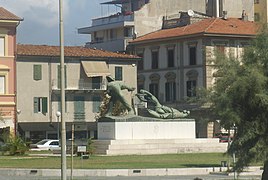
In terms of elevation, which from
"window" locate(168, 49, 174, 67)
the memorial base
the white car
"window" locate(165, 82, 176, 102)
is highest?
"window" locate(168, 49, 174, 67)

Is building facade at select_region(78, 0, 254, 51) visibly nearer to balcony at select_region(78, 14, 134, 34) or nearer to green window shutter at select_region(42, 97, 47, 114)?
balcony at select_region(78, 14, 134, 34)

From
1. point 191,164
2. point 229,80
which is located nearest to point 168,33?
point 191,164

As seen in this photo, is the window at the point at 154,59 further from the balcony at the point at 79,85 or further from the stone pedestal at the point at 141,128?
the stone pedestal at the point at 141,128

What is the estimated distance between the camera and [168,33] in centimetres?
10031

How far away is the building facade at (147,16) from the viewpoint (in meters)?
106

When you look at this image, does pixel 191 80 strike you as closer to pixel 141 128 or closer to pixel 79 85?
pixel 79 85

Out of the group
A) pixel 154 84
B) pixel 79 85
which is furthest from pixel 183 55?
pixel 79 85

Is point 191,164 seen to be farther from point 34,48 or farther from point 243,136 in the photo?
point 34,48

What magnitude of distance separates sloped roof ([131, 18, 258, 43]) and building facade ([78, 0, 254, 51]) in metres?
3.78

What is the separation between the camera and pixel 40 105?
89312 millimetres

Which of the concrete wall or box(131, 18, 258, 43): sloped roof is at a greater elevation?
the concrete wall

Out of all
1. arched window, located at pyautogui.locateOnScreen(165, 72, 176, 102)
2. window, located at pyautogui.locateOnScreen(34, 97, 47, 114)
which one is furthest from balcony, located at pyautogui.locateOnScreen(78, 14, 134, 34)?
window, located at pyautogui.locateOnScreen(34, 97, 47, 114)

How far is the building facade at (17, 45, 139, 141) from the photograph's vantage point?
88.4 metres

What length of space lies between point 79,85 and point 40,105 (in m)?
4.73
